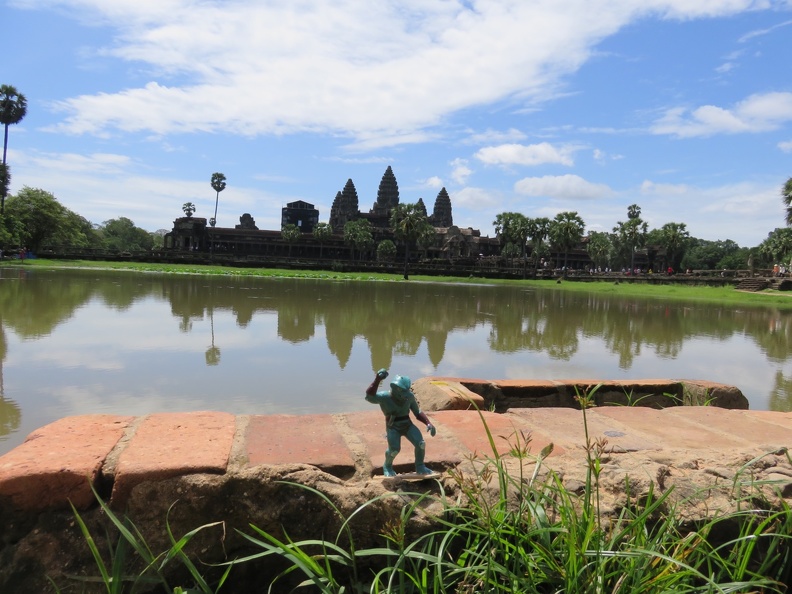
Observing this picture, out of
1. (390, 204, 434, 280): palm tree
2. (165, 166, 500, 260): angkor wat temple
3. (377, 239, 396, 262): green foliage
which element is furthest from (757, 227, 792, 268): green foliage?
(377, 239, 396, 262): green foliage

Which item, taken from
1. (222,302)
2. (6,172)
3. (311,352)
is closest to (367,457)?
(311,352)

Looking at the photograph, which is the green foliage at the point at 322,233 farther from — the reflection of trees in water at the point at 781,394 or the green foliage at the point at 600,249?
the reflection of trees in water at the point at 781,394

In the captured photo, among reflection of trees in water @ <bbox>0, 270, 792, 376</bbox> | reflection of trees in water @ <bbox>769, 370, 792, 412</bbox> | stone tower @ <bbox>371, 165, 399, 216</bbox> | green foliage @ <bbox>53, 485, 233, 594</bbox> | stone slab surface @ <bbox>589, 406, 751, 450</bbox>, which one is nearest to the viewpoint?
green foliage @ <bbox>53, 485, 233, 594</bbox>

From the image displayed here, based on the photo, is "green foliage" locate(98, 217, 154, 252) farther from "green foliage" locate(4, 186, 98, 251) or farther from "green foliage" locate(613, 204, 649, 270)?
"green foliage" locate(613, 204, 649, 270)

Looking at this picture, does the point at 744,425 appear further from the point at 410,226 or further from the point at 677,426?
the point at 410,226

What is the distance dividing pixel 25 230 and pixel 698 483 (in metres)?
56.4

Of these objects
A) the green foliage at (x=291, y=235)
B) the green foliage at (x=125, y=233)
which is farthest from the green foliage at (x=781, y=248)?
→ the green foliage at (x=125, y=233)

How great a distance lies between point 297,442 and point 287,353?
624cm

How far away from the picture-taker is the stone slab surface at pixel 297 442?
6.25 ft

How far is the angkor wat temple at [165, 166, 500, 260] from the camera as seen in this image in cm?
6962

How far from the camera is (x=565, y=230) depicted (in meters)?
56.5

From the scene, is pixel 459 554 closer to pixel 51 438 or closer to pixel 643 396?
pixel 51 438

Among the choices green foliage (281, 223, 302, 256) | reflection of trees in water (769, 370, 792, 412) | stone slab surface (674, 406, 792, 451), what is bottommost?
reflection of trees in water (769, 370, 792, 412)

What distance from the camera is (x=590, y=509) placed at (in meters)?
1.58
